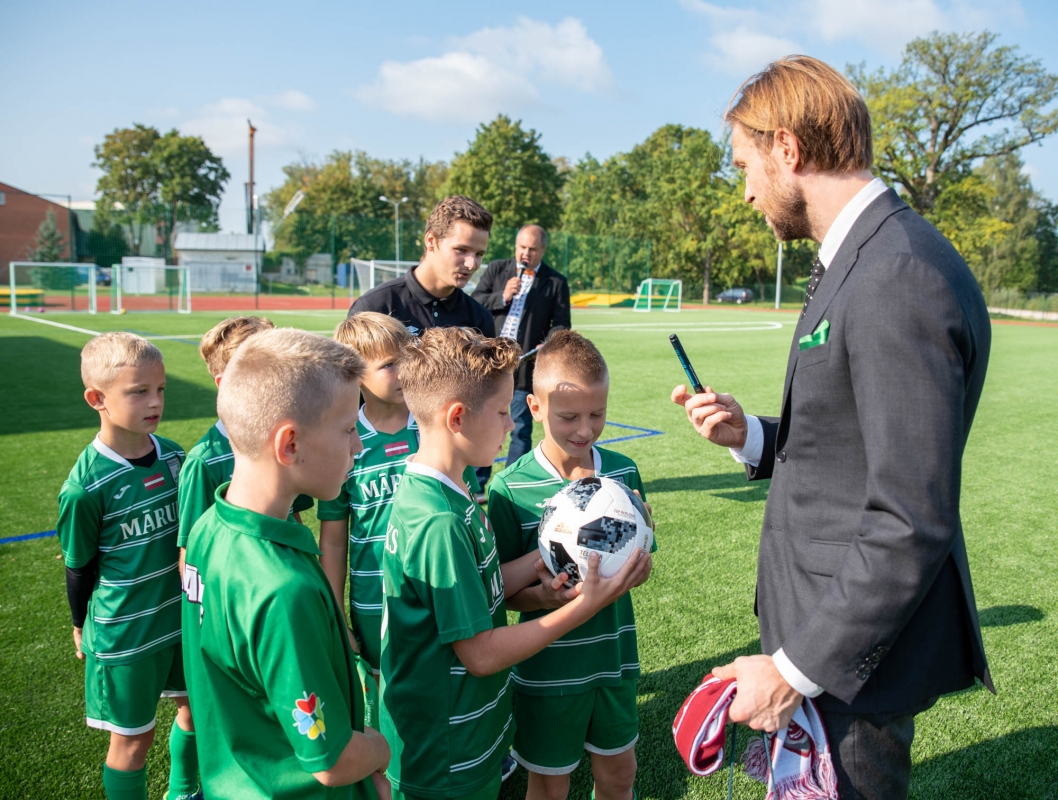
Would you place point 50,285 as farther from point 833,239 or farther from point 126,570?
point 833,239

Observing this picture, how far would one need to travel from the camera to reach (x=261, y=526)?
5.18ft

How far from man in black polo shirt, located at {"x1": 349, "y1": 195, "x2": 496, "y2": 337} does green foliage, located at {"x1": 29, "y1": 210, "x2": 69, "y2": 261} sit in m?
41.6

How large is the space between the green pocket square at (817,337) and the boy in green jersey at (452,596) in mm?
765

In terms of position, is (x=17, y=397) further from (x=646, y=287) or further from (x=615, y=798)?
(x=646, y=287)

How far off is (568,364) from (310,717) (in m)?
1.51

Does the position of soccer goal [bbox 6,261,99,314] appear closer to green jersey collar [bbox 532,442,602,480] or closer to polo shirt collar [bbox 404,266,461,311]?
polo shirt collar [bbox 404,266,461,311]

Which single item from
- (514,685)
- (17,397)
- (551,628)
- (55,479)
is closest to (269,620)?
(551,628)

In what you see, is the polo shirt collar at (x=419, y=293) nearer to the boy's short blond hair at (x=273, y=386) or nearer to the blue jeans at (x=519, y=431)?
the blue jeans at (x=519, y=431)

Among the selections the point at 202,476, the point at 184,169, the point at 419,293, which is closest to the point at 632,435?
the point at 419,293

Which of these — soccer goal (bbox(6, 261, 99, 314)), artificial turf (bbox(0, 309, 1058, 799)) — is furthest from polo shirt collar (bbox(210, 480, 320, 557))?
soccer goal (bbox(6, 261, 99, 314))

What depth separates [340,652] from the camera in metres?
1.66

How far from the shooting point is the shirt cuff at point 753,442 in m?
2.35

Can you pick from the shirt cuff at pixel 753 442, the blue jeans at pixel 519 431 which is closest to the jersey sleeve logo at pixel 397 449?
the shirt cuff at pixel 753 442

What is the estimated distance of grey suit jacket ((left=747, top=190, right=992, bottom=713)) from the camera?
1394 millimetres
